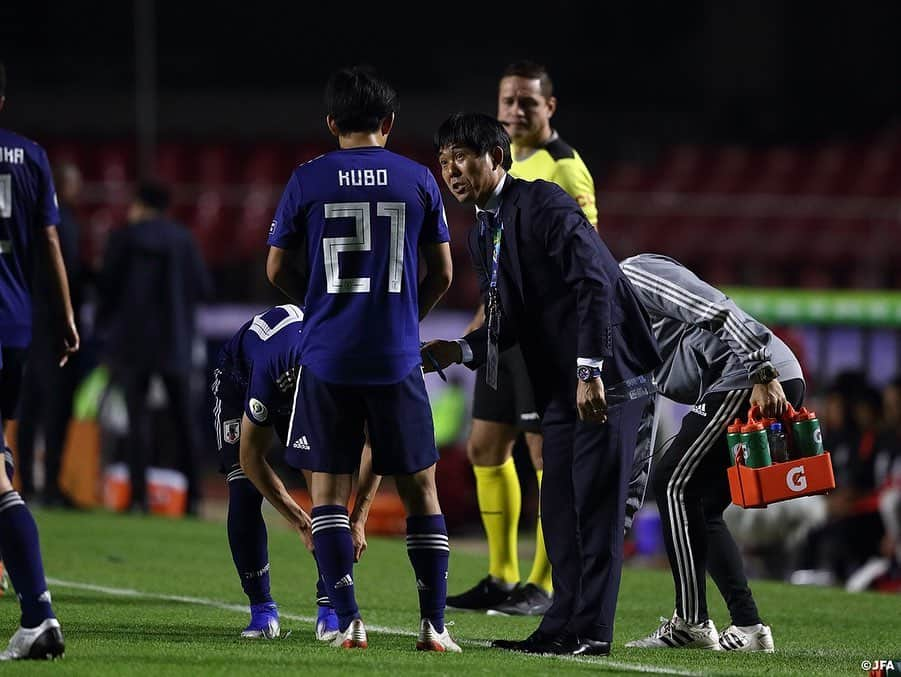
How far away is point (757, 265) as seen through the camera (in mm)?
18328

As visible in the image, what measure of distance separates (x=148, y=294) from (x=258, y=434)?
5.94 m

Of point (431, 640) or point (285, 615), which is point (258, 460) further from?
point (285, 615)

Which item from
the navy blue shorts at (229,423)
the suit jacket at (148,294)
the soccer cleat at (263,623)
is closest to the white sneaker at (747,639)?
the soccer cleat at (263,623)

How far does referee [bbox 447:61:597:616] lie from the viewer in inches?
283

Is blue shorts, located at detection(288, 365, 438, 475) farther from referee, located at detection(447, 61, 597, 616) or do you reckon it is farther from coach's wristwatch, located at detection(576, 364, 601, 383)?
referee, located at detection(447, 61, 597, 616)

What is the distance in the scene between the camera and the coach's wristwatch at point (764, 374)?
5.53m

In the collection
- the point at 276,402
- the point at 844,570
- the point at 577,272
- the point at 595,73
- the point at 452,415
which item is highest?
the point at 595,73

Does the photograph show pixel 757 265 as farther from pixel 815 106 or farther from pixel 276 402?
pixel 276 402

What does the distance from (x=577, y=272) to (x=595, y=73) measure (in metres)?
21.1

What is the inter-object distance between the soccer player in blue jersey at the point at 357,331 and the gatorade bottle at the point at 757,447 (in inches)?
42.2

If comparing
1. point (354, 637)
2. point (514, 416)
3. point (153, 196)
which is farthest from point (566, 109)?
point (354, 637)

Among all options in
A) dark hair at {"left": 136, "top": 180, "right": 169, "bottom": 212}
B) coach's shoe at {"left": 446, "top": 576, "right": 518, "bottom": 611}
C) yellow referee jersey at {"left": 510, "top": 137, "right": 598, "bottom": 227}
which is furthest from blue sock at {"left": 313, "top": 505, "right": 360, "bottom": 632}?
dark hair at {"left": 136, "top": 180, "right": 169, "bottom": 212}

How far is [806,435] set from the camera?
556cm

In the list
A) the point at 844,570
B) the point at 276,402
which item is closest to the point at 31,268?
the point at 276,402
